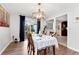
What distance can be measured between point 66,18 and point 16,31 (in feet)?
3.22

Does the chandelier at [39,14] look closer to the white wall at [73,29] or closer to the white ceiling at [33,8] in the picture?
the white ceiling at [33,8]

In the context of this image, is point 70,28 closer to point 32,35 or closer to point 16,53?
point 32,35

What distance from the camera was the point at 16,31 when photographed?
7.13 ft

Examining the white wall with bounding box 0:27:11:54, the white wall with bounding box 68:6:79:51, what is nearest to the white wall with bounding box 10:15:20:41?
the white wall with bounding box 0:27:11:54

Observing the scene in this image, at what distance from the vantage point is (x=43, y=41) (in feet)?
7.10

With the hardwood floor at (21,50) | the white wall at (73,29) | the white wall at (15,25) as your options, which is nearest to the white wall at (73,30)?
the white wall at (73,29)

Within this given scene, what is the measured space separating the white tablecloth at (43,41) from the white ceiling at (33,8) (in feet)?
1.39

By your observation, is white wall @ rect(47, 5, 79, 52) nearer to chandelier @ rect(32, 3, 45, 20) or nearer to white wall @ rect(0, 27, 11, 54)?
chandelier @ rect(32, 3, 45, 20)

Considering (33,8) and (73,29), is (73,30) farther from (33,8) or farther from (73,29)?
(33,8)

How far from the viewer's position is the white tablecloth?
213 cm

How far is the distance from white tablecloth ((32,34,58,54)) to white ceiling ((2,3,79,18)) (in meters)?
0.43

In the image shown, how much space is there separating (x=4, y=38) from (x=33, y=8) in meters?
0.76

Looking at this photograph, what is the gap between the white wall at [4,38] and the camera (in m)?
2.00
